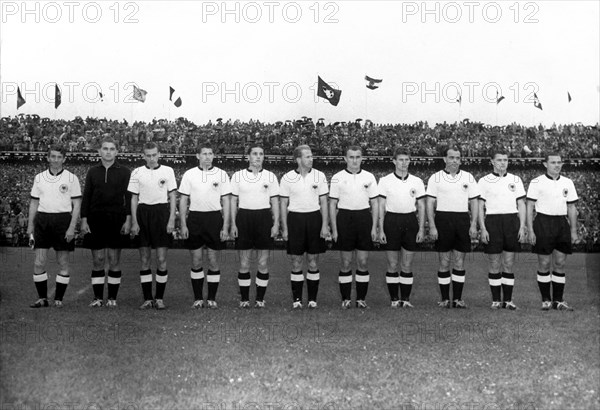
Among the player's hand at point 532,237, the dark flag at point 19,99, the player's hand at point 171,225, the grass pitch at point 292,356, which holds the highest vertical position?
the dark flag at point 19,99

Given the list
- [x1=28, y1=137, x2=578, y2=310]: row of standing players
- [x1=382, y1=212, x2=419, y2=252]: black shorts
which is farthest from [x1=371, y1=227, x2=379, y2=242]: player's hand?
[x1=382, y1=212, x2=419, y2=252]: black shorts

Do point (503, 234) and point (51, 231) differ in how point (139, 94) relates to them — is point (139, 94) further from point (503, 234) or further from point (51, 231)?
point (503, 234)

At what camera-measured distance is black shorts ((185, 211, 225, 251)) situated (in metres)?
6.03

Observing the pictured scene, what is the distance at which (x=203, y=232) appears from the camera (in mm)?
6027

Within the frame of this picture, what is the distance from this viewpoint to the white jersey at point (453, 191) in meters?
6.20

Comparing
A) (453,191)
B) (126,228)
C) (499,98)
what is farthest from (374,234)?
(126,228)

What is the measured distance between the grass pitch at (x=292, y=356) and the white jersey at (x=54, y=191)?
77 centimetres

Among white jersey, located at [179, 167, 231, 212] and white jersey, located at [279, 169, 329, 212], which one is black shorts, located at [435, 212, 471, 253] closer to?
white jersey, located at [279, 169, 329, 212]

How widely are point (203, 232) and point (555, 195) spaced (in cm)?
409

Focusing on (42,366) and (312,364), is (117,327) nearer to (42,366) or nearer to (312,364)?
(42,366)

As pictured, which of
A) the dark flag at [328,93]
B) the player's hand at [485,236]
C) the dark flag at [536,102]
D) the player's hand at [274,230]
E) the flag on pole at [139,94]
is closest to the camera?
the player's hand at [274,230]

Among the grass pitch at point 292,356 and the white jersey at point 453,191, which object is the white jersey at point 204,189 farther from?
the white jersey at point 453,191

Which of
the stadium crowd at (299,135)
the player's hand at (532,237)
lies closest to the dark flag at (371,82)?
the stadium crowd at (299,135)

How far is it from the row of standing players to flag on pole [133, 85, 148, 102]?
2.29ft
